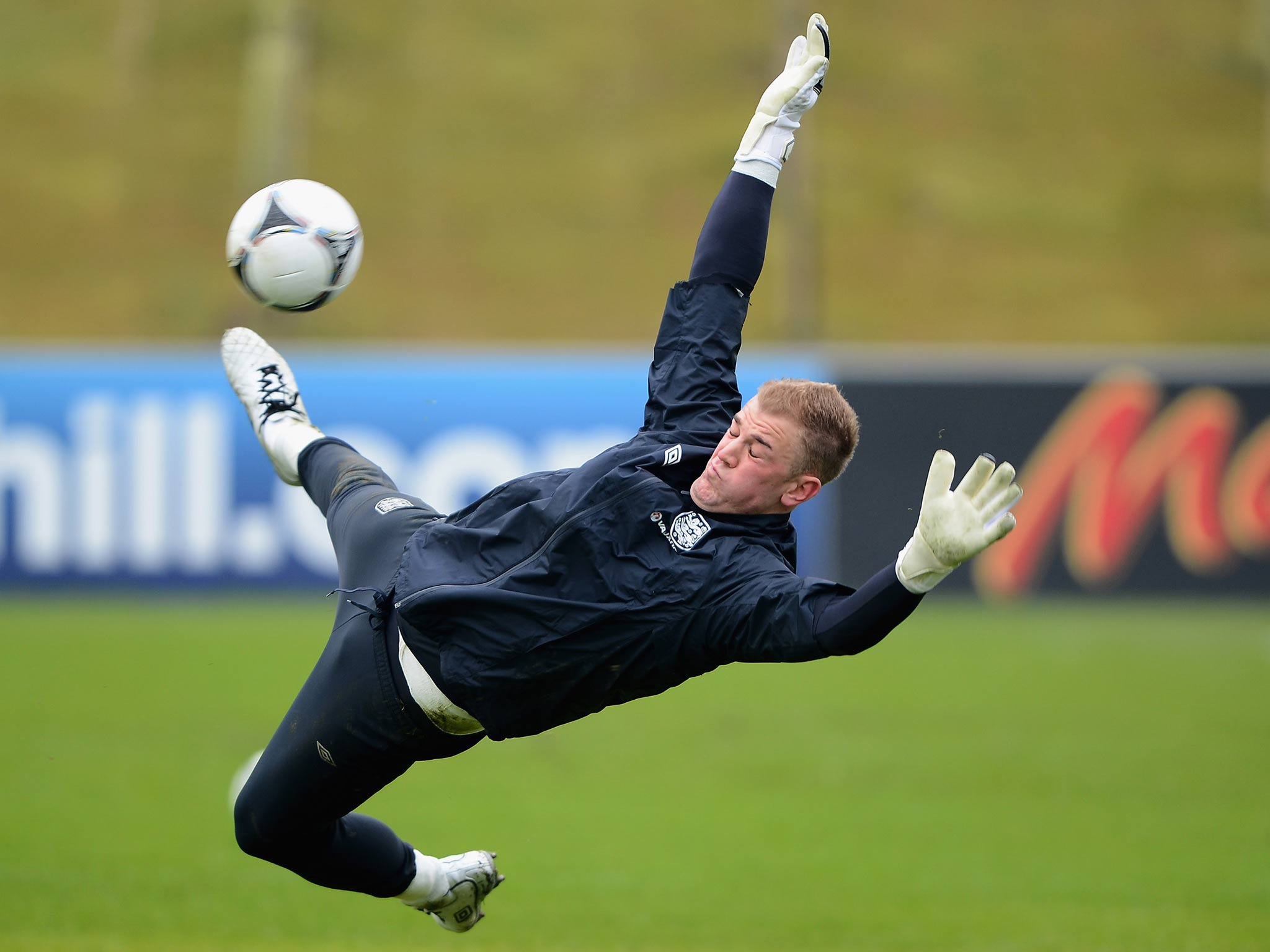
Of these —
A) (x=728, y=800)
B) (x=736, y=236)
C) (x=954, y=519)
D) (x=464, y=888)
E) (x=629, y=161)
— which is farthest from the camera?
(x=629, y=161)

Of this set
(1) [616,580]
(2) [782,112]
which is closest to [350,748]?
(1) [616,580]

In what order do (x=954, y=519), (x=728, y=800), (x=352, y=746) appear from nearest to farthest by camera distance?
(x=954, y=519), (x=352, y=746), (x=728, y=800)

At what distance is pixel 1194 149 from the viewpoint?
2709cm

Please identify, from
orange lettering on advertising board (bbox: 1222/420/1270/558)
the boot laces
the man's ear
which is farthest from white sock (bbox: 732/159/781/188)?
orange lettering on advertising board (bbox: 1222/420/1270/558)

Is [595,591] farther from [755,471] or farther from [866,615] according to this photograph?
[866,615]

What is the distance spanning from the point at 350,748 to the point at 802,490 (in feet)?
5.62

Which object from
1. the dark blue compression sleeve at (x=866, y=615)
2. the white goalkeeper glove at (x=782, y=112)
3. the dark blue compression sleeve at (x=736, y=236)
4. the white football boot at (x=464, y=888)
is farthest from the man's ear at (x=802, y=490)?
the white football boot at (x=464, y=888)

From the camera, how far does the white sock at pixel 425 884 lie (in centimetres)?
559

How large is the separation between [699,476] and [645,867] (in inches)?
145

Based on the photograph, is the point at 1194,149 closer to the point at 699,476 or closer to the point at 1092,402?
the point at 1092,402

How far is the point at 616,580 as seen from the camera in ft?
15.5

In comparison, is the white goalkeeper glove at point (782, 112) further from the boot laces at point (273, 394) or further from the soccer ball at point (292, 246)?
the boot laces at point (273, 394)

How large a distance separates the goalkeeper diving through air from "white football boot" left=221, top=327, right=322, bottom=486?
2.09ft

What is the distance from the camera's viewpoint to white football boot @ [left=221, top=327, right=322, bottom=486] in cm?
607
